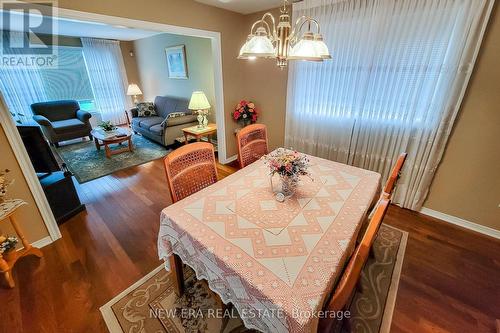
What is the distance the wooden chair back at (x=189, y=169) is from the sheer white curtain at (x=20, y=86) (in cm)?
559

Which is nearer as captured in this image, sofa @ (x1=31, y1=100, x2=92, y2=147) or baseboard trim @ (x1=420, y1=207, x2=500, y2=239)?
baseboard trim @ (x1=420, y1=207, x2=500, y2=239)

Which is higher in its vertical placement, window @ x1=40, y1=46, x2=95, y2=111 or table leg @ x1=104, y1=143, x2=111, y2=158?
window @ x1=40, y1=46, x2=95, y2=111

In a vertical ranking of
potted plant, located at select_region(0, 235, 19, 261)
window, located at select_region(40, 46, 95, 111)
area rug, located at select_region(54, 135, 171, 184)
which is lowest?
area rug, located at select_region(54, 135, 171, 184)

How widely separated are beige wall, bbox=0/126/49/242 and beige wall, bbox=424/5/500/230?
3.99 m

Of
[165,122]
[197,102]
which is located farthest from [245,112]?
[165,122]

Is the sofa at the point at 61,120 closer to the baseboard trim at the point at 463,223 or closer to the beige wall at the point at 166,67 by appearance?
the beige wall at the point at 166,67

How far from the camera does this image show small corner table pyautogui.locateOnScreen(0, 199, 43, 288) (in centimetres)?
159

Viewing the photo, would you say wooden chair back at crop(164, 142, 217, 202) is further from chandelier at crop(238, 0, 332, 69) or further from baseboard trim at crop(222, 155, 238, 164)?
baseboard trim at crop(222, 155, 238, 164)

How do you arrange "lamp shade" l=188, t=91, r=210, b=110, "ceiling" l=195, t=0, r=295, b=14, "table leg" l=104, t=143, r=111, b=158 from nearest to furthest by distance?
"ceiling" l=195, t=0, r=295, b=14 < "lamp shade" l=188, t=91, r=210, b=110 < "table leg" l=104, t=143, r=111, b=158

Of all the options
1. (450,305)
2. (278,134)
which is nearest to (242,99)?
(278,134)

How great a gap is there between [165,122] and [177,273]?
3.36 m

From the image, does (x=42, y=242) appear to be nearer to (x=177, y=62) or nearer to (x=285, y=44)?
(x=285, y=44)

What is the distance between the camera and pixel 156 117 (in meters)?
5.33

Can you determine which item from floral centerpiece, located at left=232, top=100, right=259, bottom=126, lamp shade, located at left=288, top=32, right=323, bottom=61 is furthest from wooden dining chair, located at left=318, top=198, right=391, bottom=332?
floral centerpiece, located at left=232, top=100, right=259, bottom=126
